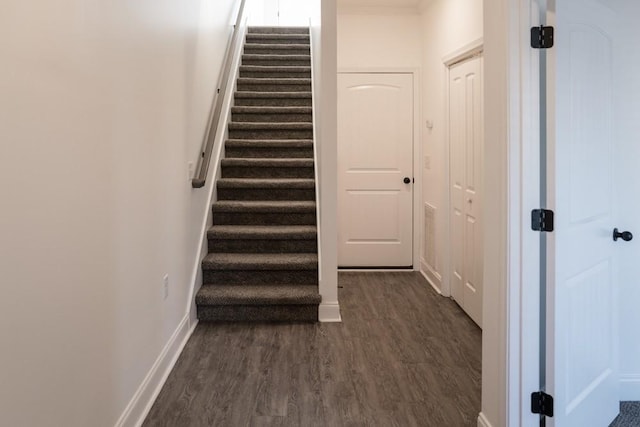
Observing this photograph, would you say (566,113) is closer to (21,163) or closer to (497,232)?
(497,232)

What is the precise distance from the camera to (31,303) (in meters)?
1.38

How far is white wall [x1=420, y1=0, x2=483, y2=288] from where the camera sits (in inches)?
159

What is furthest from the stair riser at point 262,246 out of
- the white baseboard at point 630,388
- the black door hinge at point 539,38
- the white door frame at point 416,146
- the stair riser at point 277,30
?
the stair riser at point 277,30

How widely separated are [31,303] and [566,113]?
1.87 meters

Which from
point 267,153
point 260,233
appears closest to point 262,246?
point 260,233

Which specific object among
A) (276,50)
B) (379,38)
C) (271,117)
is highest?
(276,50)

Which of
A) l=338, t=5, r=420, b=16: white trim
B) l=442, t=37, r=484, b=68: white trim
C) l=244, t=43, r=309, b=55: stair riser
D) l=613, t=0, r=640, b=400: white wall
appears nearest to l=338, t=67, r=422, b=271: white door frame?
l=338, t=5, r=420, b=16: white trim

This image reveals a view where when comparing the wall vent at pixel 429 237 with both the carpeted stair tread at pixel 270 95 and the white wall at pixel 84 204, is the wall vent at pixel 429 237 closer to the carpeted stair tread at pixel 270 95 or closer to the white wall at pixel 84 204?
the carpeted stair tread at pixel 270 95

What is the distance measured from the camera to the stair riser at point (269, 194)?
4.50 meters

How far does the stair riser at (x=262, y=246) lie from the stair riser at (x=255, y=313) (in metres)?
0.55

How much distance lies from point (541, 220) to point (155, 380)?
194 centimetres

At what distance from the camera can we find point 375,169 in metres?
5.33

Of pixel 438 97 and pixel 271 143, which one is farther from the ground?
pixel 438 97

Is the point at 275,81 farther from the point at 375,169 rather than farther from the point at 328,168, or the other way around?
the point at 328,168
